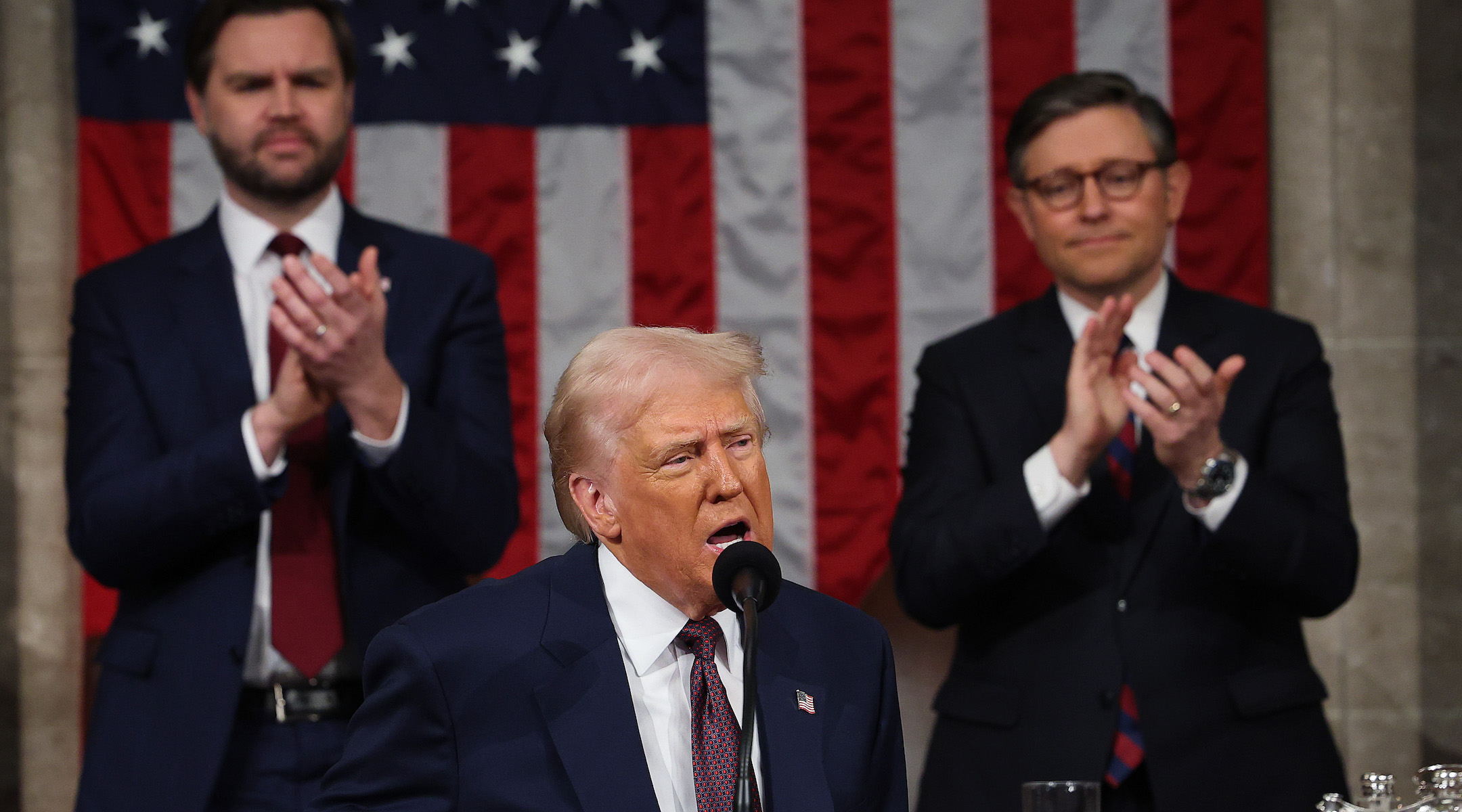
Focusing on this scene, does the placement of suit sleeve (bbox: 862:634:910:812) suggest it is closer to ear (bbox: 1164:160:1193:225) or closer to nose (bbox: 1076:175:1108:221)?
nose (bbox: 1076:175:1108:221)

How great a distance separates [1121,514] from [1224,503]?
9.0 inches

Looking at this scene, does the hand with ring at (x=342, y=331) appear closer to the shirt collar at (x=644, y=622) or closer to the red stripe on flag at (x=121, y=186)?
the shirt collar at (x=644, y=622)

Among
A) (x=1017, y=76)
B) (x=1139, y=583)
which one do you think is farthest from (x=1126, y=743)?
(x=1017, y=76)

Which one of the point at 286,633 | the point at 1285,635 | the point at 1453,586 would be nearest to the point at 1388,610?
the point at 1453,586

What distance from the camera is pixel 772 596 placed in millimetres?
1632

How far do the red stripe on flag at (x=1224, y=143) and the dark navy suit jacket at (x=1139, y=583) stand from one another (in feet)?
3.82

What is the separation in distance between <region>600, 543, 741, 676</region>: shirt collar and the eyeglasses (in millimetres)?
1275

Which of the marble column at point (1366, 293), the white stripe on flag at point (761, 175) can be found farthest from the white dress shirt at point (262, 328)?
the marble column at point (1366, 293)

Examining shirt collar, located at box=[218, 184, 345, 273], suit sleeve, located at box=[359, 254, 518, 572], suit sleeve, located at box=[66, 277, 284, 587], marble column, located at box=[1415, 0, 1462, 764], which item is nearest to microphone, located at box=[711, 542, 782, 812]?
suit sleeve, located at box=[359, 254, 518, 572]

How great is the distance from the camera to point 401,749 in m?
1.79

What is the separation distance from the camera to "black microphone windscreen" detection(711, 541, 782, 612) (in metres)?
1.64

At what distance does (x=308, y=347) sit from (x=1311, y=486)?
1.70 meters

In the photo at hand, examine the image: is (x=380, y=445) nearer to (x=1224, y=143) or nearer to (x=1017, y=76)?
(x=1017, y=76)

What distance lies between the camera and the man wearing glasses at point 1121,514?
103 inches
